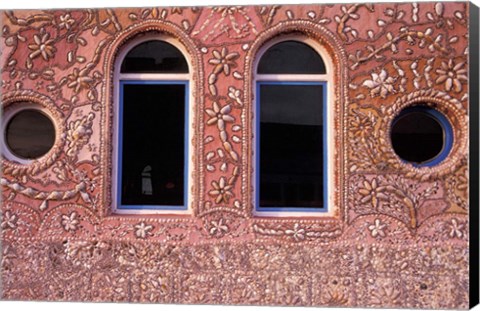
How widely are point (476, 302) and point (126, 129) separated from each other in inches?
158

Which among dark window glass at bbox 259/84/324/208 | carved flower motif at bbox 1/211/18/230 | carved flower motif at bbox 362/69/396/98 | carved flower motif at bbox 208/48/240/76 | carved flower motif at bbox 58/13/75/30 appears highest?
carved flower motif at bbox 58/13/75/30

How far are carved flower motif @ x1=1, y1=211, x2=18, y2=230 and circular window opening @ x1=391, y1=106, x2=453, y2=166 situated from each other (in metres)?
3.97

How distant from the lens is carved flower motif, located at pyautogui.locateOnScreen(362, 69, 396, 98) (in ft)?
14.9

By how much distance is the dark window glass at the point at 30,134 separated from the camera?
477cm

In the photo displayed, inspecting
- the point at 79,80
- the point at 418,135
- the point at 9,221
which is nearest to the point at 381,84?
the point at 418,135

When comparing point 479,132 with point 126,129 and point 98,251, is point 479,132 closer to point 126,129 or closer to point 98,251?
point 126,129

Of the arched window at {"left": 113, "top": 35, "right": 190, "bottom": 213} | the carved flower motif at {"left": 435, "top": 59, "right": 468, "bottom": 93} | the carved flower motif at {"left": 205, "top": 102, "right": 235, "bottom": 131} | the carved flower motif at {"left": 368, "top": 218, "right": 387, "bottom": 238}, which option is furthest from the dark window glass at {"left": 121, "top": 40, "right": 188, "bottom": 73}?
the carved flower motif at {"left": 435, "top": 59, "right": 468, "bottom": 93}

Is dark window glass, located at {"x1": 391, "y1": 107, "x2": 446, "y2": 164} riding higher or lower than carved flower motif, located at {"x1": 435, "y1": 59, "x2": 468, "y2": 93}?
lower

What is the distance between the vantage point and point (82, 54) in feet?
15.4

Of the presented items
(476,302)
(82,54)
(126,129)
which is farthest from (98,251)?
(476,302)

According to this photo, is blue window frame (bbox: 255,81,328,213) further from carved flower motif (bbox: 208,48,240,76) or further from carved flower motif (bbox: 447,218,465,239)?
carved flower motif (bbox: 447,218,465,239)

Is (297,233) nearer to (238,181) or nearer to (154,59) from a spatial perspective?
(238,181)

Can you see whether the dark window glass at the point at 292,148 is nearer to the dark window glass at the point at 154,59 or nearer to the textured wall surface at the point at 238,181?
the textured wall surface at the point at 238,181

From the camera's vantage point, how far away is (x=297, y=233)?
452 cm
